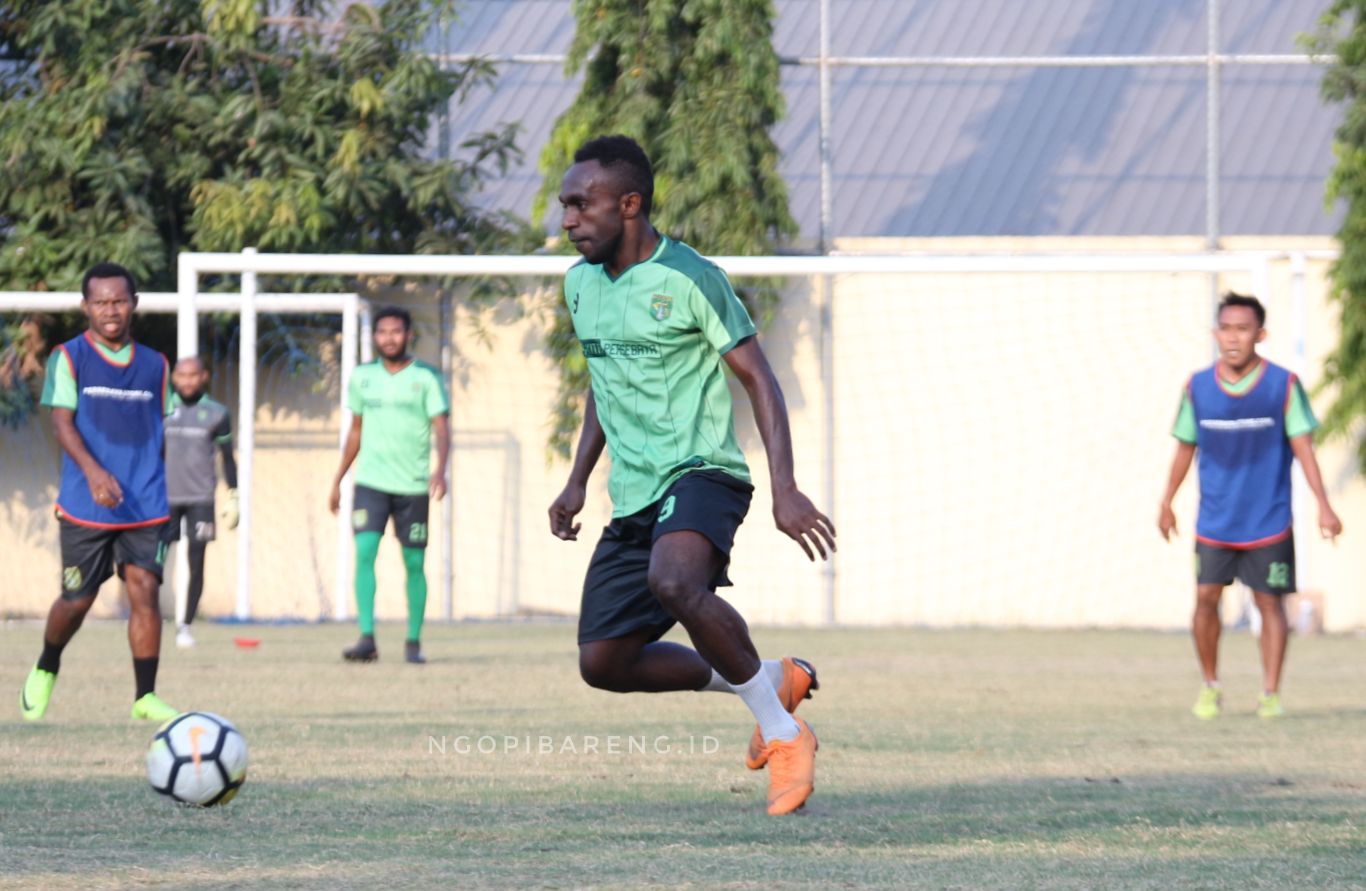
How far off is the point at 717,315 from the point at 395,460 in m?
6.74

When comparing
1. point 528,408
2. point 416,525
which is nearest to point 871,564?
point 528,408

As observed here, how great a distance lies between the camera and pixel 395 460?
1200cm

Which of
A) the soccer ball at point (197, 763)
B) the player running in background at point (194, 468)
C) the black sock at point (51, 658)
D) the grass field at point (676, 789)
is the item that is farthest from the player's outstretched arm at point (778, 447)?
the player running in background at point (194, 468)

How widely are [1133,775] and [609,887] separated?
2807mm

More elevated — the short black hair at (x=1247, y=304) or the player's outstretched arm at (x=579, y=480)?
the short black hair at (x=1247, y=304)

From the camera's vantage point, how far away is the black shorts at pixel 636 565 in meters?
5.53

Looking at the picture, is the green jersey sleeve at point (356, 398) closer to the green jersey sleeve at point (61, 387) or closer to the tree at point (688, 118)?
the green jersey sleeve at point (61, 387)

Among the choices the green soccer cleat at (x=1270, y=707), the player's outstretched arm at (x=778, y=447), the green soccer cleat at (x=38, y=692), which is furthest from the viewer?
the green soccer cleat at (x=1270, y=707)

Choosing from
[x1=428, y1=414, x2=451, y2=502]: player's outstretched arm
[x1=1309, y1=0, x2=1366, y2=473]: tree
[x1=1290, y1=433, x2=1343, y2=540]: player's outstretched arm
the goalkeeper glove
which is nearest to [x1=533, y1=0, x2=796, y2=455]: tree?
[x1=1309, y1=0, x2=1366, y2=473]: tree

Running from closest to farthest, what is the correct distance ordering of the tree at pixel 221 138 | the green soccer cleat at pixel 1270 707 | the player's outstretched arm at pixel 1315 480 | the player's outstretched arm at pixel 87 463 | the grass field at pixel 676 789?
the grass field at pixel 676 789 → the player's outstretched arm at pixel 87 463 → the player's outstretched arm at pixel 1315 480 → the green soccer cleat at pixel 1270 707 → the tree at pixel 221 138

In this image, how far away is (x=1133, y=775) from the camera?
6492 mm

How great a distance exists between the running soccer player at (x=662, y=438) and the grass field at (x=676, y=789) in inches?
14.5

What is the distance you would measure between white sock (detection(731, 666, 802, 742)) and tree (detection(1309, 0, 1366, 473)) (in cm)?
1213

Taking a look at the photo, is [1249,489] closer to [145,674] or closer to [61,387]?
[145,674]
